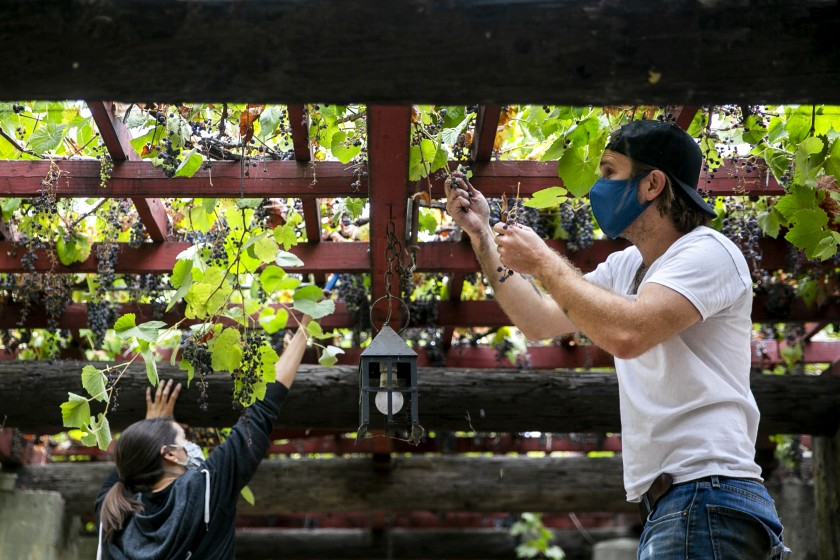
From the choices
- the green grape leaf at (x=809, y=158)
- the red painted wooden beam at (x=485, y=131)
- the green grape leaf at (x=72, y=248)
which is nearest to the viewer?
the green grape leaf at (x=809, y=158)

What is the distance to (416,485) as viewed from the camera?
573 cm

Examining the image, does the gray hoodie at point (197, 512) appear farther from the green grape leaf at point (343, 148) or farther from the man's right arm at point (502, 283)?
the man's right arm at point (502, 283)

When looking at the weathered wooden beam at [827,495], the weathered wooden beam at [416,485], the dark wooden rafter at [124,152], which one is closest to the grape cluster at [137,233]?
the dark wooden rafter at [124,152]

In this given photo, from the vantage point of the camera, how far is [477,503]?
19.0 ft

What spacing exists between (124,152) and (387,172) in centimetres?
103

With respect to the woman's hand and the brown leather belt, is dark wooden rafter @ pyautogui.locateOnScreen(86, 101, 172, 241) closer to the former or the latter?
the woman's hand

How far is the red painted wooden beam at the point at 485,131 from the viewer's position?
113 inches

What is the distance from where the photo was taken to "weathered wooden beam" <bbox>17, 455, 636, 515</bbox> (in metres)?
5.74

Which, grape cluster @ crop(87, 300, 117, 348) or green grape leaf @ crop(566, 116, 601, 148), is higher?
grape cluster @ crop(87, 300, 117, 348)

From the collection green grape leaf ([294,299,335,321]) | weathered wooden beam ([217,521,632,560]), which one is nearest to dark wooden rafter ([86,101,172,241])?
green grape leaf ([294,299,335,321])

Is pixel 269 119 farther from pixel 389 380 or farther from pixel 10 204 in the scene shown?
pixel 10 204

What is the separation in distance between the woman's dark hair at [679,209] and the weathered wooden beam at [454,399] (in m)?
2.40

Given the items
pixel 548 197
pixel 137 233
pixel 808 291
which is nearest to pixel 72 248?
pixel 137 233

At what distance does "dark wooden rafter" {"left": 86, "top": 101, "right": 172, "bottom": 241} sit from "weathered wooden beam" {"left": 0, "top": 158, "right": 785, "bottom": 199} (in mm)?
57
